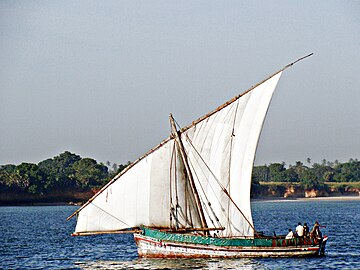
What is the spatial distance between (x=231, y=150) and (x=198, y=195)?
12.0 feet

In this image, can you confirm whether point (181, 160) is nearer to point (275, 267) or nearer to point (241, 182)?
point (241, 182)

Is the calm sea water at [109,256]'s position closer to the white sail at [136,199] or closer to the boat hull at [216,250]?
the boat hull at [216,250]

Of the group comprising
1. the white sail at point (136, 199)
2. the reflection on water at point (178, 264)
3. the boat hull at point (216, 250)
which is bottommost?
the reflection on water at point (178, 264)

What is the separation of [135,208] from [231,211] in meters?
6.12

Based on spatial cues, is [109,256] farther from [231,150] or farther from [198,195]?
[231,150]

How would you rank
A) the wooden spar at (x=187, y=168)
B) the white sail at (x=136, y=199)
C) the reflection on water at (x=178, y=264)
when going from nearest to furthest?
the reflection on water at (x=178, y=264) → the white sail at (x=136, y=199) → the wooden spar at (x=187, y=168)

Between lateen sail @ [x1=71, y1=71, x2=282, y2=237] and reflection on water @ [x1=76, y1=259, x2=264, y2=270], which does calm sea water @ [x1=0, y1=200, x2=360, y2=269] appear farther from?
lateen sail @ [x1=71, y1=71, x2=282, y2=237]

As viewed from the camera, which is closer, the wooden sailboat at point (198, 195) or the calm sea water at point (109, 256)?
the calm sea water at point (109, 256)

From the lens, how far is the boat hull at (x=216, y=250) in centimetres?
5259

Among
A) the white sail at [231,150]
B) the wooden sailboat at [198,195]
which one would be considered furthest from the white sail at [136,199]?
the white sail at [231,150]

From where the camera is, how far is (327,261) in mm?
53062

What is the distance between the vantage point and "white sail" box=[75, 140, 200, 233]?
5247 centimetres

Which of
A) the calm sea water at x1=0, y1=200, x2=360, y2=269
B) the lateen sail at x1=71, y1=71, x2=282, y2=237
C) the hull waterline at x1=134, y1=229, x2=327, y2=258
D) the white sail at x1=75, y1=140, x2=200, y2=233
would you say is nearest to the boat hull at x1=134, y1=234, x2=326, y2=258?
the hull waterline at x1=134, y1=229, x2=327, y2=258

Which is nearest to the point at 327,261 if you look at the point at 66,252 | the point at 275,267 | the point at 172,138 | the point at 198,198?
the point at 275,267
